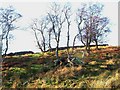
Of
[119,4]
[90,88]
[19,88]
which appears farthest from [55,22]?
[90,88]

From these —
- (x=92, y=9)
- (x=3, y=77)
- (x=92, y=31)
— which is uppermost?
(x=92, y=9)

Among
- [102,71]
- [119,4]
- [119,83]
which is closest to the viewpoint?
[119,83]

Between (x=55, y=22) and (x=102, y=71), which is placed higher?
(x=55, y=22)

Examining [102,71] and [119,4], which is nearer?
[102,71]

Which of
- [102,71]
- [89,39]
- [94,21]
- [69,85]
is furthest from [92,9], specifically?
[69,85]

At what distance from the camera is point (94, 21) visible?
3828cm

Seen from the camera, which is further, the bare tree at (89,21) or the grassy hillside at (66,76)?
the bare tree at (89,21)

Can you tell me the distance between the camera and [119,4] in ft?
109

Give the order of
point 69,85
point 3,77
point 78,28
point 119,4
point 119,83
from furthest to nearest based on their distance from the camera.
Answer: point 78,28
point 119,4
point 3,77
point 69,85
point 119,83

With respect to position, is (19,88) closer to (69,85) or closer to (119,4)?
(69,85)

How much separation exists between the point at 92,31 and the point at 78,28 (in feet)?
6.41

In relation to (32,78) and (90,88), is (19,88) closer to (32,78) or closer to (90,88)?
(32,78)

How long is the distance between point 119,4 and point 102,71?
1373 cm

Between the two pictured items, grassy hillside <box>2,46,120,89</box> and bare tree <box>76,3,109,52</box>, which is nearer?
grassy hillside <box>2,46,120,89</box>
